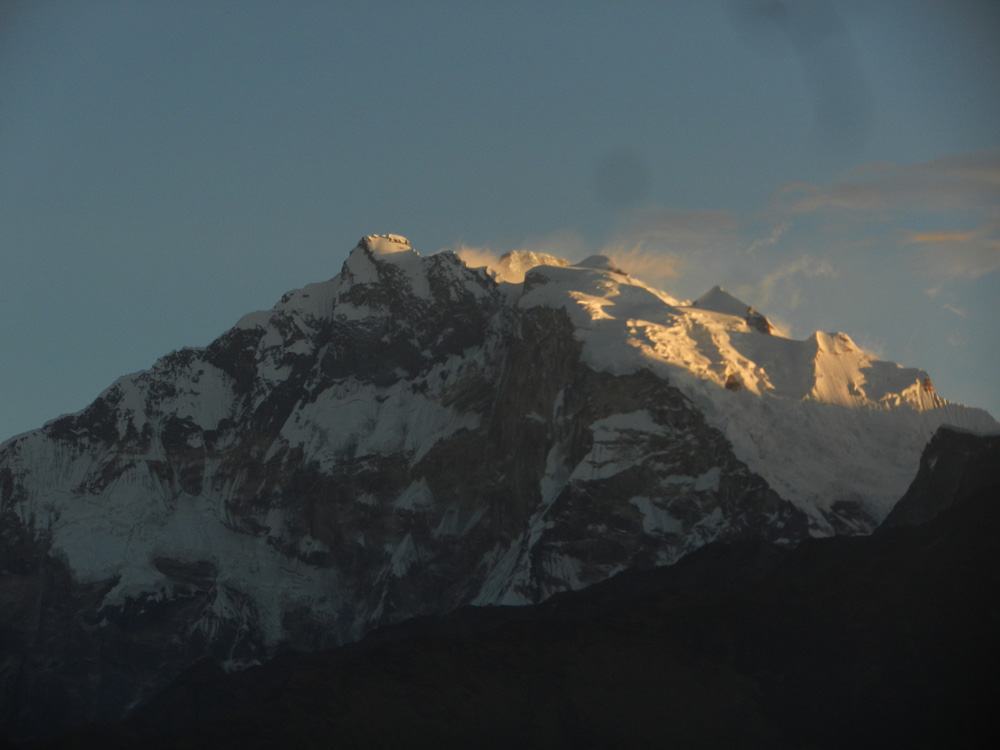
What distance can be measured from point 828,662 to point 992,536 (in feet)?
60.4

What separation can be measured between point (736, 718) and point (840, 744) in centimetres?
1489

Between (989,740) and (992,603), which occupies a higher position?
(992,603)

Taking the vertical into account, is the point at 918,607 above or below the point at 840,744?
above

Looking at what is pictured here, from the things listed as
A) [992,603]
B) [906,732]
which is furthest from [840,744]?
[992,603]

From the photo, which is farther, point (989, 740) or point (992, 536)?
point (992, 536)

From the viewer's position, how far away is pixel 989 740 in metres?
173

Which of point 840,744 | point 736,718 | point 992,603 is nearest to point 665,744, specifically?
point 736,718

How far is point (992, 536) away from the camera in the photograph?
193 meters

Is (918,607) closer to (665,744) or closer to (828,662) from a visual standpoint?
(828,662)

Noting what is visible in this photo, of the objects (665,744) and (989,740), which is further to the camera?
(665,744)

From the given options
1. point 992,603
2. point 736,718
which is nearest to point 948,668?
point 992,603

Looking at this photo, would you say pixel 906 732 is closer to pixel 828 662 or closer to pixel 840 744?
pixel 840 744

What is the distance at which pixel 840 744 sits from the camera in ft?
600

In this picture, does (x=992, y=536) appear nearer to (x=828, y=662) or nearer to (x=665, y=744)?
(x=828, y=662)
